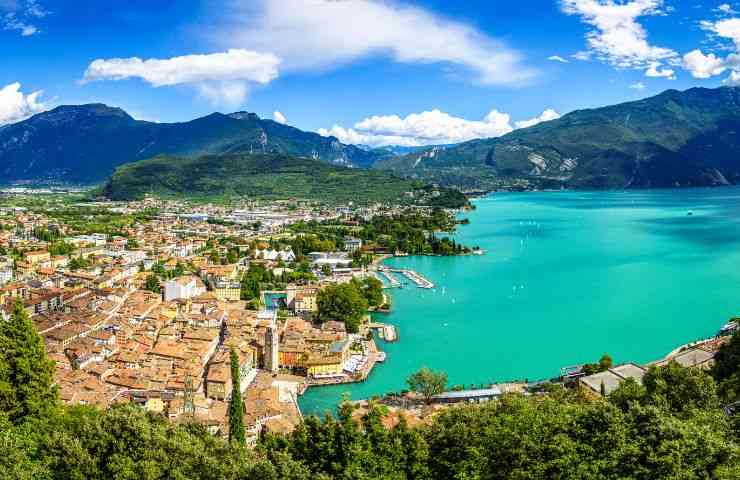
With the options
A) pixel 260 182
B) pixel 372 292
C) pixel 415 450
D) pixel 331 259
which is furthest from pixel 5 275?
pixel 260 182

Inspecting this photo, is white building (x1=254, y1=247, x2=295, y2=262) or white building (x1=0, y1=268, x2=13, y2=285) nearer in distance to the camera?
white building (x1=0, y1=268, x2=13, y2=285)

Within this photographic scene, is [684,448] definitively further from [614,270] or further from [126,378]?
[614,270]

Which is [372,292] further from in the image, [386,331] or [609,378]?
[609,378]

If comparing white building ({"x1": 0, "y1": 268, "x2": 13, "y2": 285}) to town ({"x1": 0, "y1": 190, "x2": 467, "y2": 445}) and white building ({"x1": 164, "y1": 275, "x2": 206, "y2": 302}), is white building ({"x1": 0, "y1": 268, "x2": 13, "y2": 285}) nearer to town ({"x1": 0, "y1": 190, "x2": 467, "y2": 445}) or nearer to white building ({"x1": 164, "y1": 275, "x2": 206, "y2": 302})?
town ({"x1": 0, "y1": 190, "x2": 467, "y2": 445})

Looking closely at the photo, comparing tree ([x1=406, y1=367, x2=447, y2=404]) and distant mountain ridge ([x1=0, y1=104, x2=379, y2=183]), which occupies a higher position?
distant mountain ridge ([x1=0, y1=104, x2=379, y2=183])

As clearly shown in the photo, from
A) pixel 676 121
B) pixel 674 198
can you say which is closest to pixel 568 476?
pixel 674 198

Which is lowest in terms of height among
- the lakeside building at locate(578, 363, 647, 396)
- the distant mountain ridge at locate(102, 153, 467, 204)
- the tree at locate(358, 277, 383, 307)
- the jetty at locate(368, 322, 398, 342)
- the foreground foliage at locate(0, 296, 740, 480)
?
the jetty at locate(368, 322, 398, 342)

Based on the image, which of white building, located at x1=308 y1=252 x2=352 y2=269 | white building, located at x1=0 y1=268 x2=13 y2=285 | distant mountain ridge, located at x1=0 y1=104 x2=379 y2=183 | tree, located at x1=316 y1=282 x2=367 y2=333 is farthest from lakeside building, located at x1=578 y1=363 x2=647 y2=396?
distant mountain ridge, located at x1=0 y1=104 x2=379 y2=183
